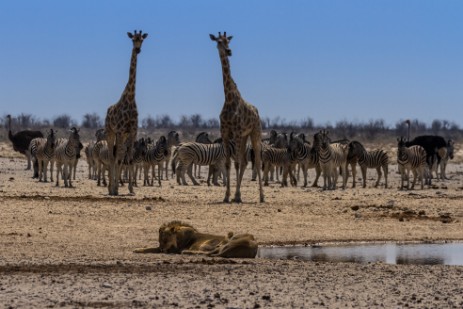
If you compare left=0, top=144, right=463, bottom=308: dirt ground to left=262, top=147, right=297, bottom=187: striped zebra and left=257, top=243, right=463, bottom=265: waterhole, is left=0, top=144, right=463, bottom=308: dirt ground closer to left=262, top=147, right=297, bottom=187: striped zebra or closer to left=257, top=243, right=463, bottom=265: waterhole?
left=257, top=243, right=463, bottom=265: waterhole

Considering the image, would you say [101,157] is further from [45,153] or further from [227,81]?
[227,81]

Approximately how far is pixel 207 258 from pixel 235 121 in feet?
36.5

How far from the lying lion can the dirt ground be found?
0.81ft

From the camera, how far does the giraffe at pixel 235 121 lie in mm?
25062

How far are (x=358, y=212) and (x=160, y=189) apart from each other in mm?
8924

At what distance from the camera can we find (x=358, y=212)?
22906 millimetres

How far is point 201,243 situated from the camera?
14.7 meters

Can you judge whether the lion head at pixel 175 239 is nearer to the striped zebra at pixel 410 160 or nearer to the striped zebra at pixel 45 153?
the striped zebra at pixel 45 153

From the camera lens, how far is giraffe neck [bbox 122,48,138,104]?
1066 inches

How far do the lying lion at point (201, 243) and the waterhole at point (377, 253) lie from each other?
743 mm

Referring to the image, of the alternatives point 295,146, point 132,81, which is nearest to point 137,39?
point 132,81

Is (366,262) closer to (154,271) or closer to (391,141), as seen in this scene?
(154,271)

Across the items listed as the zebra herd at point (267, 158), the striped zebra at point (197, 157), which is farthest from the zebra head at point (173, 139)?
the striped zebra at point (197, 157)

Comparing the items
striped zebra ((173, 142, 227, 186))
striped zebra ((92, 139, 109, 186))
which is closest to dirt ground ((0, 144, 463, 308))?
striped zebra ((92, 139, 109, 186))
